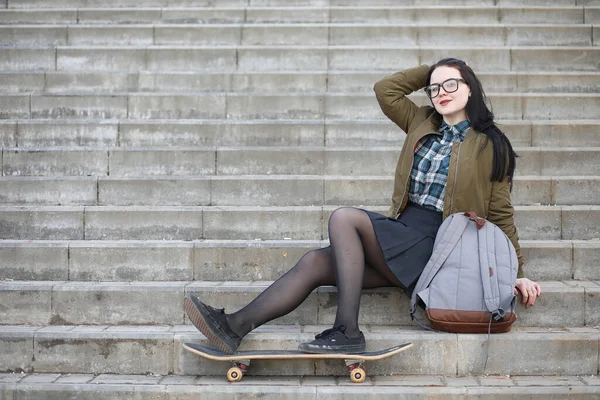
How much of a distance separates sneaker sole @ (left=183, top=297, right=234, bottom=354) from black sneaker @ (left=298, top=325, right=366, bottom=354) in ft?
1.30

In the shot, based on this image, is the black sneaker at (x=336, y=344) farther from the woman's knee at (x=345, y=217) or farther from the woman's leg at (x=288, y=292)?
the woman's knee at (x=345, y=217)

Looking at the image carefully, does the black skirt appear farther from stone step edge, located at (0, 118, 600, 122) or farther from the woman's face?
stone step edge, located at (0, 118, 600, 122)

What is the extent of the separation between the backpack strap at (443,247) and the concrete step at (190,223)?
1195 mm

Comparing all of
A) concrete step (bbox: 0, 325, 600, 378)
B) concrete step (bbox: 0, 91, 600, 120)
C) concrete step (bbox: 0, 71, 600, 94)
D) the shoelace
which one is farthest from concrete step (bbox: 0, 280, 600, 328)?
concrete step (bbox: 0, 71, 600, 94)

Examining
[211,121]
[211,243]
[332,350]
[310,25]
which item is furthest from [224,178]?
[310,25]

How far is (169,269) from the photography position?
482cm

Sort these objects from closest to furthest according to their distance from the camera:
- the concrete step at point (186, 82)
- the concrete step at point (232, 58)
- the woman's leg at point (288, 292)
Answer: the woman's leg at point (288, 292), the concrete step at point (186, 82), the concrete step at point (232, 58)

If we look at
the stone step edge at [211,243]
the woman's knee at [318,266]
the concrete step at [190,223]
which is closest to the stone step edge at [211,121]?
the concrete step at [190,223]

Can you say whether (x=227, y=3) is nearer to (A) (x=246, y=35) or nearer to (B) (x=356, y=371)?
(A) (x=246, y=35)

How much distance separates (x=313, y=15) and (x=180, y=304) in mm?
4291

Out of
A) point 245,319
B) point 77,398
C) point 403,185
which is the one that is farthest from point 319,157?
point 77,398

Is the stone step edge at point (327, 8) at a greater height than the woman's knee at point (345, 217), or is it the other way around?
the stone step edge at point (327, 8)

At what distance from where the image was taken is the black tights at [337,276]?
3982 millimetres

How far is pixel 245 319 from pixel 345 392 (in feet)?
2.14
